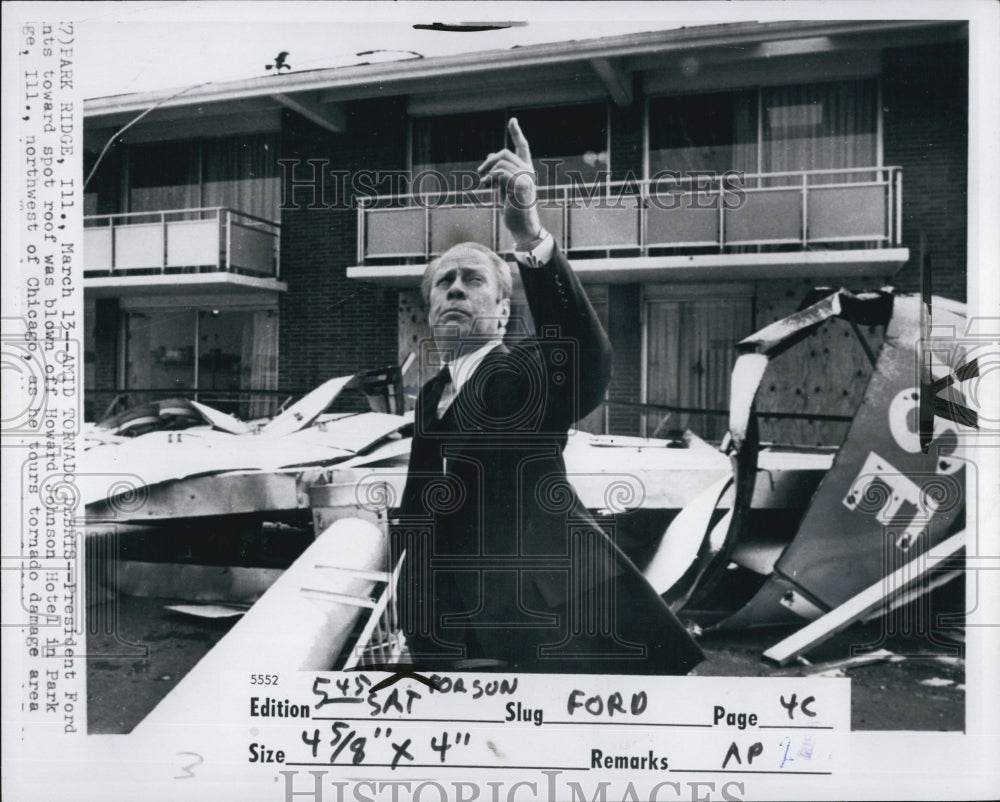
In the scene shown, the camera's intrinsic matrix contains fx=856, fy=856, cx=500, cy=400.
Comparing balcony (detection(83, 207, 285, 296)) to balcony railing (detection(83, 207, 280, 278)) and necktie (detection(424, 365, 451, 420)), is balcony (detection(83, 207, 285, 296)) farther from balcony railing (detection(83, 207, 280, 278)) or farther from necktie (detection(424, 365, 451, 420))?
necktie (detection(424, 365, 451, 420))

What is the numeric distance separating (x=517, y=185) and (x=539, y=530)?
4.85ft

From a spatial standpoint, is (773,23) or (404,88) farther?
(404,88)

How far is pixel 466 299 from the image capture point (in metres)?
3.78

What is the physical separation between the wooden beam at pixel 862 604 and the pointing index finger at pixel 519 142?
7.66ft

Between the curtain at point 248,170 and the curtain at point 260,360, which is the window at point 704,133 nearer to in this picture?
the curtain at point 248,170

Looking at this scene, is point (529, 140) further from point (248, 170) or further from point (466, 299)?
point (248, 170)

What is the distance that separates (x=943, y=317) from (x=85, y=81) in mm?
3849

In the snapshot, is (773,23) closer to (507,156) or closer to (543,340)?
(507,156)

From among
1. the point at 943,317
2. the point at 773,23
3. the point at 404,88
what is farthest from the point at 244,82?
the point at 943,317

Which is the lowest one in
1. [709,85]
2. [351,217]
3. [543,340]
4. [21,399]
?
[21,399]

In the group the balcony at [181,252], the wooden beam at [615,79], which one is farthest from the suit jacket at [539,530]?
the balcony at [181,252]

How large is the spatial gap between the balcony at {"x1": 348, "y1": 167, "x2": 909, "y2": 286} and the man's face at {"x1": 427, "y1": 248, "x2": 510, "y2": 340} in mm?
86

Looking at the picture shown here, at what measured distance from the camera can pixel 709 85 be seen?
12.2 feet

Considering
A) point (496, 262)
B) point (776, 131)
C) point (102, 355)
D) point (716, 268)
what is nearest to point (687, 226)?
point (716, 268)
